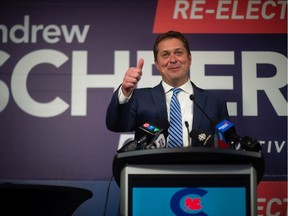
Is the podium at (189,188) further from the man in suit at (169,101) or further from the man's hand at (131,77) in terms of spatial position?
the man in suit at (169,101)

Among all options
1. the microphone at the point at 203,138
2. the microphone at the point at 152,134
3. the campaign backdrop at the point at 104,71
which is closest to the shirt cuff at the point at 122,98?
the microphone at the point at 152,134

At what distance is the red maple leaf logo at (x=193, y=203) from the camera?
1616 mm

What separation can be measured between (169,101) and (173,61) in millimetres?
266

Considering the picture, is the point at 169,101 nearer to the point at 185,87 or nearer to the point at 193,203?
the point at 185,87

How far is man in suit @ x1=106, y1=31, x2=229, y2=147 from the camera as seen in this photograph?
2401 millimetres

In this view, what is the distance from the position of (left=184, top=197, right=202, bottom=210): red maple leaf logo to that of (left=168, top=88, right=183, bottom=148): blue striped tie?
28.0 inches

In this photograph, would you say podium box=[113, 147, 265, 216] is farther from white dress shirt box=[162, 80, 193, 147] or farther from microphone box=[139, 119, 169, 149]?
white dress shirt box=[162, 80, 193, 147]

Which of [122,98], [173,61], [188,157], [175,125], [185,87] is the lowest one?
[188,157]

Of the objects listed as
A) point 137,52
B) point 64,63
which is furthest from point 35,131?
point 137,52

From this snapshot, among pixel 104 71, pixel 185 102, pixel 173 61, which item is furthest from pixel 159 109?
pixel 104 71

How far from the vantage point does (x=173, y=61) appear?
8.73ft

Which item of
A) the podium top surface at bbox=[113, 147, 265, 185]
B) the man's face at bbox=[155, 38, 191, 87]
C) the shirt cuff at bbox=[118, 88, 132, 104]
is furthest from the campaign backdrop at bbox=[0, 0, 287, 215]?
the podium top surface at bbox=[113, 147, 265, 185]

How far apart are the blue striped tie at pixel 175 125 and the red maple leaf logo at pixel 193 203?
2.33 ft

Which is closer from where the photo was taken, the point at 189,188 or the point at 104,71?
the point at 189,188
